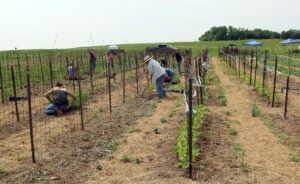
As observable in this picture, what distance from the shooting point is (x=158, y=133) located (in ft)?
22.4

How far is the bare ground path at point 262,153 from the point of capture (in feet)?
15.5

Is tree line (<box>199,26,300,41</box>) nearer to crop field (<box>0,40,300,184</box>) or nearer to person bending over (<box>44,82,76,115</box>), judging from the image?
crop field (<box>0,40,300,184</box>)

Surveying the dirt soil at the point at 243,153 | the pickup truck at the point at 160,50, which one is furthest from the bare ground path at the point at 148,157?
the pickup truck at the point at 160,50

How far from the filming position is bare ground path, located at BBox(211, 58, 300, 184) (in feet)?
15.5

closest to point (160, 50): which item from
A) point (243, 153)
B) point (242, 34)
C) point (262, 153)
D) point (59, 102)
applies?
point (59, 102)

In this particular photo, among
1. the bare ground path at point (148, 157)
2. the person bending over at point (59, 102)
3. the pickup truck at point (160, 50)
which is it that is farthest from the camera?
the pickup truck at point (160, 50)

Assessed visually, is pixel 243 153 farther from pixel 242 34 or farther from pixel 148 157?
pixel 242 34

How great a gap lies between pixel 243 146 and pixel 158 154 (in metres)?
1.52

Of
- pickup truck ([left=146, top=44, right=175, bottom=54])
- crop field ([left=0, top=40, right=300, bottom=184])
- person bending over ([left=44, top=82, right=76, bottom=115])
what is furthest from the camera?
pickup truck ([left=146, top=44, right=175, bottom=54])

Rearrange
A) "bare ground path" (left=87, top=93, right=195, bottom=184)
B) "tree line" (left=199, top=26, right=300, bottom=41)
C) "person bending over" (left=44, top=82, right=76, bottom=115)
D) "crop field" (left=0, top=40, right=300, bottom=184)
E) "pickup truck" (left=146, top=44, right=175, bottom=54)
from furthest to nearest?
"tree line" (left=199, top=26, right=300, bottom=41) → "pickup truck" (left=146, top=44, right=175, bottom=54) → "person bending over" (left=44, top=82, right=76, bottom=115) → "crop field" (left=0, top=40, right=300, bottom=184) → "bare ground path" (left=87, top=93, right=195, bottom=184)

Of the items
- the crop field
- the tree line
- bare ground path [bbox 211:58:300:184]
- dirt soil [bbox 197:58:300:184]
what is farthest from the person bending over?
the tree line

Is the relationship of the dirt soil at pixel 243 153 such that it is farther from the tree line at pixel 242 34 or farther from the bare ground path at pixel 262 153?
the tree line at pixel 242 34

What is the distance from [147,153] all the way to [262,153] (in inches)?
73.3

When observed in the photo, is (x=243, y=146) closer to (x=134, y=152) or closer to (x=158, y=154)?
(x=158, y=154)
